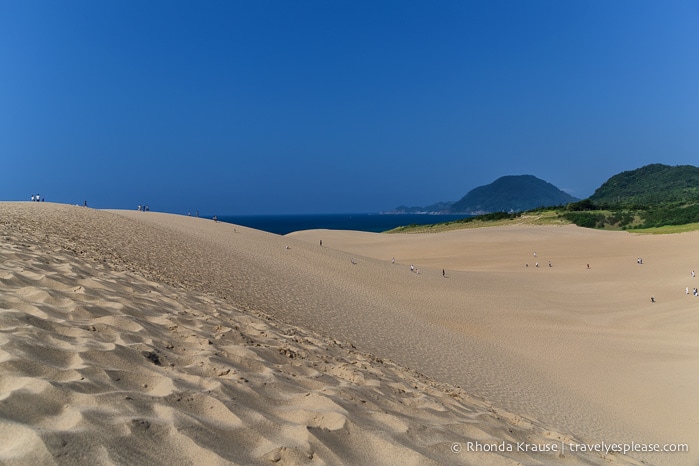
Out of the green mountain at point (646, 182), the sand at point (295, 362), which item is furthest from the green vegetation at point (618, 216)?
the sand at point (295, 362)

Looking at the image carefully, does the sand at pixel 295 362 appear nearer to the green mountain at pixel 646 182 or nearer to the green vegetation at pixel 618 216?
the green vegetation at pixel 618 216

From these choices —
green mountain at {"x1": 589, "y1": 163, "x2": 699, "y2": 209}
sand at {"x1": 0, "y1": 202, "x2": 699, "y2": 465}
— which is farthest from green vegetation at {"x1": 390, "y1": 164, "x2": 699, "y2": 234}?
sand at {"x1": 0, "y1": 202, "x2": 699, "y2": 465}

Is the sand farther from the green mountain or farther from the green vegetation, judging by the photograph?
the green mountain

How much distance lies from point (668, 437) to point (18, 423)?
1107cm

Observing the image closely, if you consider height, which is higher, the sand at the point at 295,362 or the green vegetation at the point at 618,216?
the green vegetation at the point at 618,216

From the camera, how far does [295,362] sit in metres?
6.23

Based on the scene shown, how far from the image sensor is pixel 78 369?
378 centimetres

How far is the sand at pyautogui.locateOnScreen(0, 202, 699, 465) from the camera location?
3.33 metres

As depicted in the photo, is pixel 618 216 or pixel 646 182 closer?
pixel 618 216

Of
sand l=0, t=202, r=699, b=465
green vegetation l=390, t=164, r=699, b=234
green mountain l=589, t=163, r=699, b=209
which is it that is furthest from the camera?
green mountain l=589, t=163, r=699, b=209

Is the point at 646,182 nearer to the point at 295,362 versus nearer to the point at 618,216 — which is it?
the point at 618,216

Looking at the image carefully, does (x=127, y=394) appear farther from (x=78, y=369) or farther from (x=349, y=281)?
(x=349, y=281)

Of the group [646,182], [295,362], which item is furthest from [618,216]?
[646,182]

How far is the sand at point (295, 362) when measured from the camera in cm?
333
